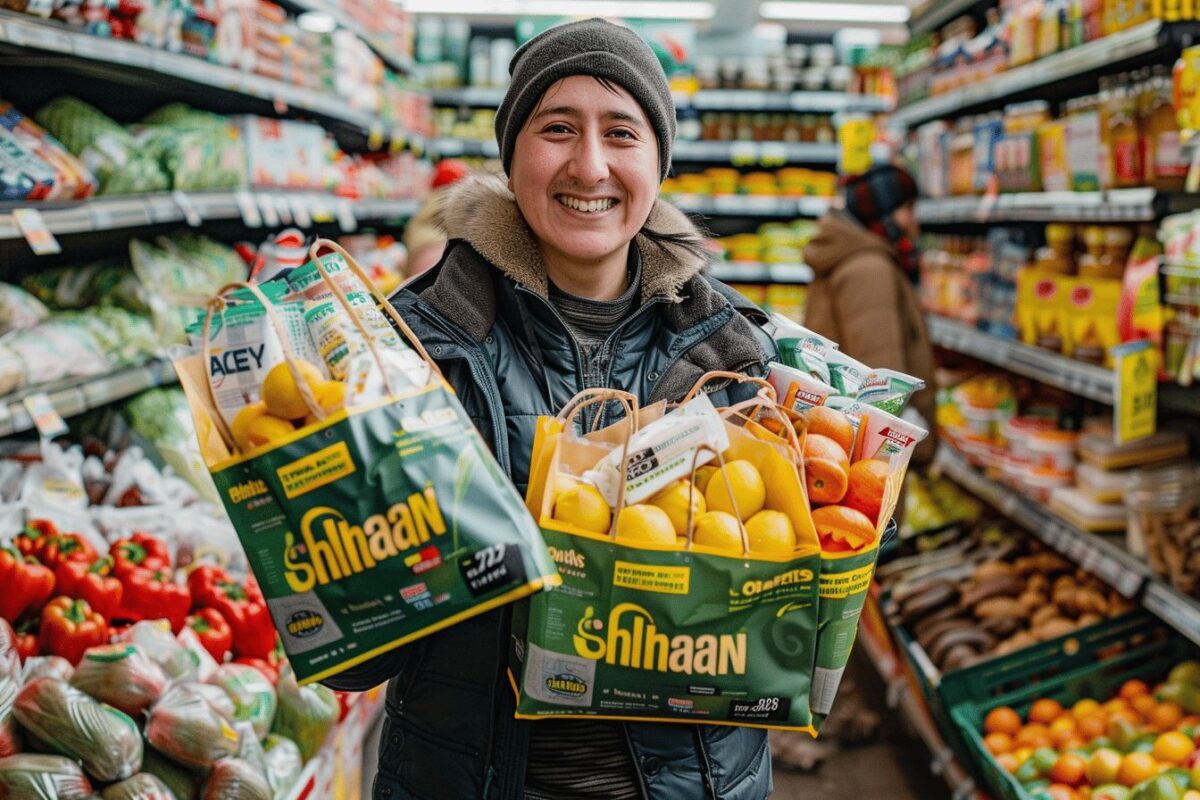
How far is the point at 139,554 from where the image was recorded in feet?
8.30

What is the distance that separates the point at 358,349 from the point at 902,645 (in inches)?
111

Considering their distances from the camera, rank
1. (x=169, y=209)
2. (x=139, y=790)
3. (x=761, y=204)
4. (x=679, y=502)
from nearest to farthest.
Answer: (x=679, y=502)
(x=139, y=790)
(x=169, y=209)
(x=761, y=204)

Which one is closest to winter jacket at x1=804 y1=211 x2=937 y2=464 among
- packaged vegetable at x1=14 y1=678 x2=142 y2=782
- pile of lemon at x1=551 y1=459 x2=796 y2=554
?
pile of lemon at x1=551 y1=459 x2=796 y2=554

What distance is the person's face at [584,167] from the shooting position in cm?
157

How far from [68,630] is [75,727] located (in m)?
0.37

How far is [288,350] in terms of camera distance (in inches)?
46.8

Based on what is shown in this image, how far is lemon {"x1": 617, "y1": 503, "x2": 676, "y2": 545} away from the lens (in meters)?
1.22

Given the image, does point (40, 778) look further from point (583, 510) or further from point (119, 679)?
point (583, 510)

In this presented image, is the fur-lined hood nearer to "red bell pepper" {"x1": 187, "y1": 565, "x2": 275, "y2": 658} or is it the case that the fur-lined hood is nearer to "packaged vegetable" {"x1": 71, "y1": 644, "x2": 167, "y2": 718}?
→ "packaged vegetable" {"x1": 71, "y1": 644, "x2": 167, "y2": 718}

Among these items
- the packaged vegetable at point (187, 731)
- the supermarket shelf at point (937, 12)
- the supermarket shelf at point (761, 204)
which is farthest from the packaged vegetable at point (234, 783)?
the supermarket shelf at point (761, 204)

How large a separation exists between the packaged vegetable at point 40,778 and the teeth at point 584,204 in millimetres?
1232

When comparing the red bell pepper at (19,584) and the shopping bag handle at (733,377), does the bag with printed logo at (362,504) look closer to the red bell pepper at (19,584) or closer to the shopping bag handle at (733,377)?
the shopping bag handle at (733,377)

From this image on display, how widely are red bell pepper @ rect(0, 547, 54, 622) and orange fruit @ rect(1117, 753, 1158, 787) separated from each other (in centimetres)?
243

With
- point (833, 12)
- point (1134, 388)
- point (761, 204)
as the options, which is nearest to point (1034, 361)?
point (1134, 388)
